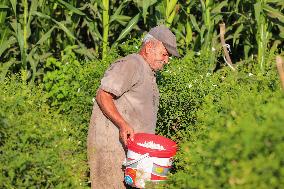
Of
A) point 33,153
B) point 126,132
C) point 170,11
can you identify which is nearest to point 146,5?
point 170,11

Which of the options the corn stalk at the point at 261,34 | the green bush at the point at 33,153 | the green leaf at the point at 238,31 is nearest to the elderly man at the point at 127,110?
the green bush at the point at 33,153

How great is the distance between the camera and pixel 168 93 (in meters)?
6.36

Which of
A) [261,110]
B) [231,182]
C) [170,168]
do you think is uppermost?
[261,110]

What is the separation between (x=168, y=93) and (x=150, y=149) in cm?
149

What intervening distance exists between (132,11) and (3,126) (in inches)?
205

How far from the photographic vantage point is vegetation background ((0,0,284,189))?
11.5 ft

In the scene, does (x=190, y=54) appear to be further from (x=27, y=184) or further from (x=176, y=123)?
(x=27, y=184)

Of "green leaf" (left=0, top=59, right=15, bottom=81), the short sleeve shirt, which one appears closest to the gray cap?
the short sleeve shirt

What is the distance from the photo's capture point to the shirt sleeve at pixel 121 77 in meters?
5.12

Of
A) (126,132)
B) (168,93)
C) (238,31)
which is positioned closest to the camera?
(126,132)

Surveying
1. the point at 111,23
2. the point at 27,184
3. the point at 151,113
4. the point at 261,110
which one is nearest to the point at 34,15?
the point at 111,23

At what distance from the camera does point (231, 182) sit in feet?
11.2

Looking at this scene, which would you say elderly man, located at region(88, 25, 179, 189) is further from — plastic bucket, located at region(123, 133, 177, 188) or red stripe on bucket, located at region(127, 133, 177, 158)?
plastic bucket, located at region(123, 133, 177, 188)

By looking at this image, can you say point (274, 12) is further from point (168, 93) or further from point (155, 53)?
point (155, 53)
